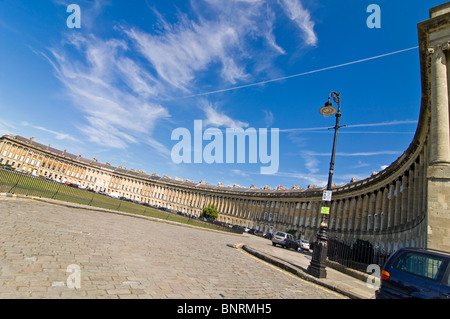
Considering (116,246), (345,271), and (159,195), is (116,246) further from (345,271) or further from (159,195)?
(159,195)

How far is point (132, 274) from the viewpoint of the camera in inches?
207

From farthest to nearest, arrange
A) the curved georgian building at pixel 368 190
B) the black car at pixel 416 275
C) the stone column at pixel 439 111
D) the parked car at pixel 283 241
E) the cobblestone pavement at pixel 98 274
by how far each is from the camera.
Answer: the parked car at pixel 283 241, the curved georgian building at pixel 368 190, the stone column at pixel 439 111, the black car at pixel 416 275, the cobblestone pavement at pixel 98 274

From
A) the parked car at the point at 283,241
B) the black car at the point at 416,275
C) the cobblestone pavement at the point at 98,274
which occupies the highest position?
the black car at the point at 416,275

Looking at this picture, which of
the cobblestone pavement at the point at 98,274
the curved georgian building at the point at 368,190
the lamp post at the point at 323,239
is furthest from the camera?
the curved georgian building at the point at 368,190

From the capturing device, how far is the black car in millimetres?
4527

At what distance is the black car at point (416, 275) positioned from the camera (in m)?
4.53

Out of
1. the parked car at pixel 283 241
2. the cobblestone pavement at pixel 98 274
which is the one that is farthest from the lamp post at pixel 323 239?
the parked car at pixel 283 241

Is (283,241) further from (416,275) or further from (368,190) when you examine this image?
(416,275)

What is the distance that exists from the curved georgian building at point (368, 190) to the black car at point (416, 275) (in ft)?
24.3

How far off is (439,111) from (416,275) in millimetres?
11887

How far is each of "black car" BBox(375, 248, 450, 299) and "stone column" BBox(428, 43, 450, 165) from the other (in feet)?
29.9

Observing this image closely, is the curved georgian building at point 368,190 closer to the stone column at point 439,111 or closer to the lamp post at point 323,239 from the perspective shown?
the stone column at point 439,111
